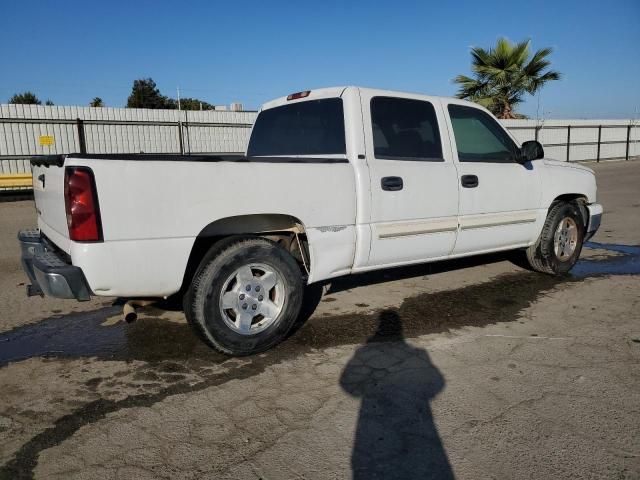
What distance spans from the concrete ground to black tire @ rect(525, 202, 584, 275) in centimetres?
59

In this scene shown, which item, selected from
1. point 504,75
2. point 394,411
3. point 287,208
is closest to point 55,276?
point 287,208

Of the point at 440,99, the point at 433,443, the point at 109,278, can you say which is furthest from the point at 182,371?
the point at 440,99

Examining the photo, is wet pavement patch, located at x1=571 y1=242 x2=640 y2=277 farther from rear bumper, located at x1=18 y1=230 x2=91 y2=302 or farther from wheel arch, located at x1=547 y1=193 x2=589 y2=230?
rear bumper, located at x1=18 y1=230 x2=91 y2=302

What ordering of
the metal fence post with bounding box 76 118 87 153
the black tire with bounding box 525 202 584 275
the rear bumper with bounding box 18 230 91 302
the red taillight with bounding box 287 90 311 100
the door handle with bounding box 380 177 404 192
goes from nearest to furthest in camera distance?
the rear bumper with bounding box 18 230 91 302 < the door handle with bounding box 380 177 404 192 < the red taillight with bounding box 287 90 311 100 < the black tire with bounding box 525 202 584 275 < the metal fence post with bounding box 76 118 87 153

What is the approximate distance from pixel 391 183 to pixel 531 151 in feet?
6.04

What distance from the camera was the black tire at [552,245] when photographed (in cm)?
553

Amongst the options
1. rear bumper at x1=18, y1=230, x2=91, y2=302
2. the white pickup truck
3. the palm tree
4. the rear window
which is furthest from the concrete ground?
the palm tree

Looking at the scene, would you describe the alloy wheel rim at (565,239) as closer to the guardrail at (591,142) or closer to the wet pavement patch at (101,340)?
the wet pavement patch at (101,340)

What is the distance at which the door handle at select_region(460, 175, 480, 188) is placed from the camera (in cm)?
461

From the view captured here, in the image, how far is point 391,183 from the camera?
409cm

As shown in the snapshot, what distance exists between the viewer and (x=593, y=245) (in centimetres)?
759

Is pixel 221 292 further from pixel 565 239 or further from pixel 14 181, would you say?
pixel 14 181

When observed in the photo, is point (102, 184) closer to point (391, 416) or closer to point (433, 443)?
point (391, 416)

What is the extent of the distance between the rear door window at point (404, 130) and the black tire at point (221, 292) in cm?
124
